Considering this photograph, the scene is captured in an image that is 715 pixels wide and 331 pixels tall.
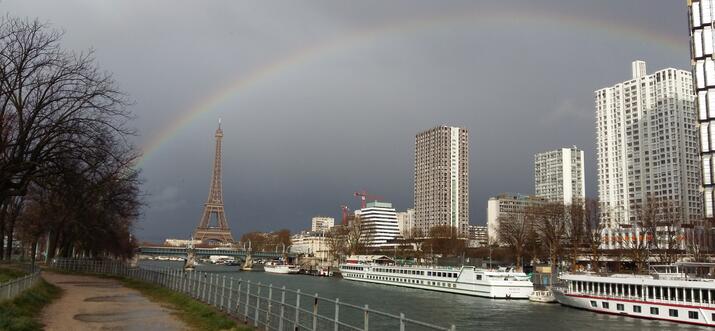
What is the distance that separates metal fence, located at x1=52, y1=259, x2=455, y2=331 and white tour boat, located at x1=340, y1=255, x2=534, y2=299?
32897 mm

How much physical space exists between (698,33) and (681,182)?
9011 cm

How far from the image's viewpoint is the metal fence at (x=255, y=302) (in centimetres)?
1586

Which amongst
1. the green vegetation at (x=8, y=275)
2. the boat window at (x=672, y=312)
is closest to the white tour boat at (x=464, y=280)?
the boat window at (x=672, y=312)

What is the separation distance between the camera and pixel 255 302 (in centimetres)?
2344

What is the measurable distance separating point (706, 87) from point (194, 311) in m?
106

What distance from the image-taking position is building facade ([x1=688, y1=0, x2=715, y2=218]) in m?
102

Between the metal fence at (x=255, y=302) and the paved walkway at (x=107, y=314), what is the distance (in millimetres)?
2336

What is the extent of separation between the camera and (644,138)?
654ft

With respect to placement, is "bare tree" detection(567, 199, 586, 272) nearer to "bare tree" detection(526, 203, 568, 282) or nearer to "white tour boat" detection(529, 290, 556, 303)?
"bare tree" detection(526, 203, 568, 282)

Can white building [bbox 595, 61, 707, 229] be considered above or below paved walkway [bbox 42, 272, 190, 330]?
above

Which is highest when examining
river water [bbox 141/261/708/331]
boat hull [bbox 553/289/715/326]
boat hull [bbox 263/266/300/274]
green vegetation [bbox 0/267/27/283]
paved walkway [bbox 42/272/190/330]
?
green vegetation [bbox 0/267/27/283]

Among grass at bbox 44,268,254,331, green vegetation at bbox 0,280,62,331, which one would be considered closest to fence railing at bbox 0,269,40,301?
green vegetation at bbox 0,280,62,331

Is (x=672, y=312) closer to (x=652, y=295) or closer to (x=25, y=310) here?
(x=652, y=295)

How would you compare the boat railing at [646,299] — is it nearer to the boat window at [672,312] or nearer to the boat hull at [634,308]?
the boat hull at [634,308]
